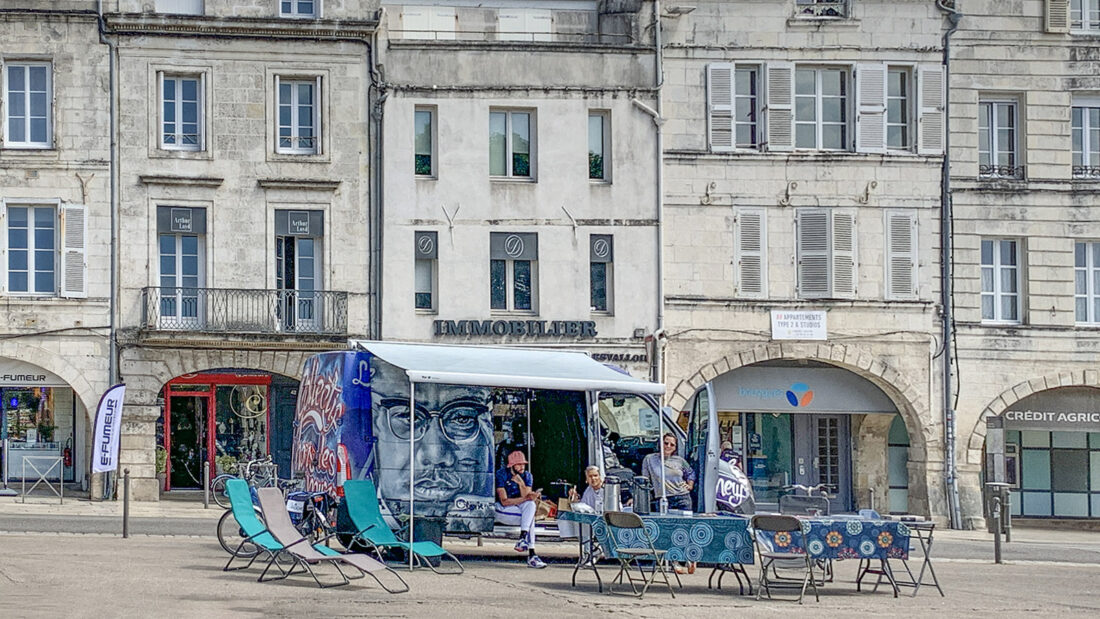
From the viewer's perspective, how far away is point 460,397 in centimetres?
2036

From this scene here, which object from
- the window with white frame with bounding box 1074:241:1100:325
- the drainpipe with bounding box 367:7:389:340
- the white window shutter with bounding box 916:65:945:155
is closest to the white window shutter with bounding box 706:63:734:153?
the white window shutter with bounding box 916:65:945:155

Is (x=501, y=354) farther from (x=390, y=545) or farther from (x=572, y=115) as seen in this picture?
(x=572, y=115)

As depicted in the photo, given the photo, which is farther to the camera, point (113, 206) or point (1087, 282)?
point (1087, 282)

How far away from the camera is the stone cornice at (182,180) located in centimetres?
3144

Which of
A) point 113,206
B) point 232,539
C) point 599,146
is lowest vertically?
point 232,539

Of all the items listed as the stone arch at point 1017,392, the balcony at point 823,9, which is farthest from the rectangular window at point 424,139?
the stone arch at point 1017,392

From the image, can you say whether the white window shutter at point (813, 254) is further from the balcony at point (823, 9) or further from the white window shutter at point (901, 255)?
the balcony at point (823, 9)

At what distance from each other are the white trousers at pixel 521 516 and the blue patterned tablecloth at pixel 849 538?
3474mm

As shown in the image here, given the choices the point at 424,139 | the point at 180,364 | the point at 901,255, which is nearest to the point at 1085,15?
the point at 901,255

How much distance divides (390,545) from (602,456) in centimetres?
411

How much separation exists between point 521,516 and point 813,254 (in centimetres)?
1427

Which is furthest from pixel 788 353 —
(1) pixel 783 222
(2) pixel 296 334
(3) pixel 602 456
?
(3) pixel 602 456

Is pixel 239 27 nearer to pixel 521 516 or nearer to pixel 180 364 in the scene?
pixel 180 364

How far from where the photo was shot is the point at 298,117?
32438 millimetres
